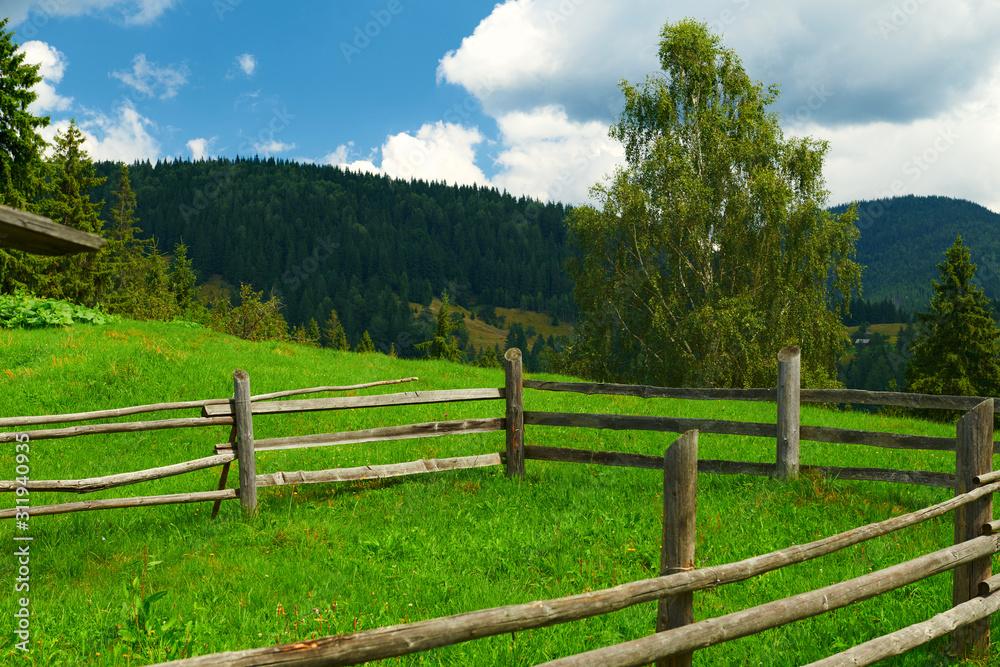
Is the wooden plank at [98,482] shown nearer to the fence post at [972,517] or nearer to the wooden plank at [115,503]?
the wooden plank at [115,503]

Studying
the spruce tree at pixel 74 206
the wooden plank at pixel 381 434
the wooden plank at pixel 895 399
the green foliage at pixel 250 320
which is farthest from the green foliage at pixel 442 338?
the wooden plank at pixel 895 399

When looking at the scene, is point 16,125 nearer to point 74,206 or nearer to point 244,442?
point 74,206

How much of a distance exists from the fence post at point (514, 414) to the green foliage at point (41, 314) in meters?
17.8

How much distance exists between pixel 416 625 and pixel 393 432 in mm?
5843

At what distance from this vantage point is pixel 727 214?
25.0m

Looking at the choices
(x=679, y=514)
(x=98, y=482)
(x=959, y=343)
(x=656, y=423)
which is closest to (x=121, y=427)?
(x=98, y=482)

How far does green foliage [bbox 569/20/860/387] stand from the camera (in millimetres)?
24453

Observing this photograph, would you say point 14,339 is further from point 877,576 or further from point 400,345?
point 400,345

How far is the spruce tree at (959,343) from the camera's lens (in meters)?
30.8

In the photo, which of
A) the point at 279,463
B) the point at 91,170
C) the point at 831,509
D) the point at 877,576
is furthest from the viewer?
the point at 91,170

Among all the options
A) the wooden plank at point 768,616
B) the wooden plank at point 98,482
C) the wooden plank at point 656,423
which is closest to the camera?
the wooden plank at point 768,616

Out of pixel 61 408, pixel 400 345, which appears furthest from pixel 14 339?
pixel 400 345

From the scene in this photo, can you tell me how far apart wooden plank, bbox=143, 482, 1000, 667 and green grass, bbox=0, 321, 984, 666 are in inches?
62.8

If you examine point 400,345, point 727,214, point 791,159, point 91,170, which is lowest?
point 400,345
